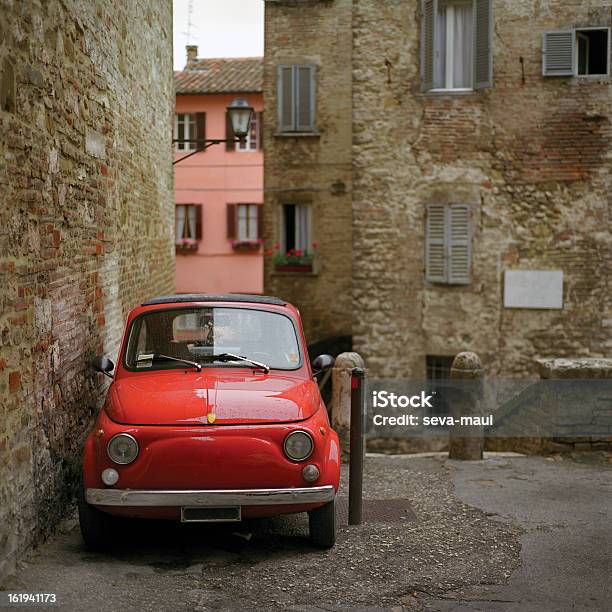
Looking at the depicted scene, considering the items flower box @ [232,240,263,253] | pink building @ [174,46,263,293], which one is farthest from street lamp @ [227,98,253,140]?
flower box @ [232,240,263,253]

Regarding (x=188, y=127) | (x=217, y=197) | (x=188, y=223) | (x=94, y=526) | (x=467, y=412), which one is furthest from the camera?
(x=188, y=223)

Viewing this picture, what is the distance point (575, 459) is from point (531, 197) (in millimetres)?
5991

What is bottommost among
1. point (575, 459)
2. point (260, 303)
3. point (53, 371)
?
point (575, 459)

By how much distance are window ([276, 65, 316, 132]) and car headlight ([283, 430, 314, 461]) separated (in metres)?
15.3

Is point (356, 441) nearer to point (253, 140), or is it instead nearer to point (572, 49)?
point (572, 49)

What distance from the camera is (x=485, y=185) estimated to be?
1448cm

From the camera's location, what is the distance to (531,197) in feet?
47.1

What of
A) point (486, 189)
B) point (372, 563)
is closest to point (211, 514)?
point (372, 563)

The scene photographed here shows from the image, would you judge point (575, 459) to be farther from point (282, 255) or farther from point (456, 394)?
point (282, 255)

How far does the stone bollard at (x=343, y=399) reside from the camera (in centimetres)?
950

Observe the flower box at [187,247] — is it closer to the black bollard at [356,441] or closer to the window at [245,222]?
the window at [245,222]

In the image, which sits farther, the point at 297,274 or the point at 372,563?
the point at 297,274

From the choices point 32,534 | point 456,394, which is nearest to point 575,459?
point 456,394

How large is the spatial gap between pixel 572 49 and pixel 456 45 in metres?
1.79
